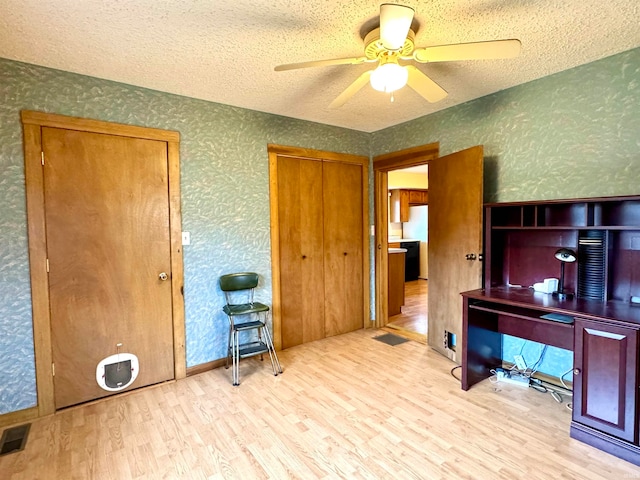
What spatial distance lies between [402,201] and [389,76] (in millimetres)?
5731

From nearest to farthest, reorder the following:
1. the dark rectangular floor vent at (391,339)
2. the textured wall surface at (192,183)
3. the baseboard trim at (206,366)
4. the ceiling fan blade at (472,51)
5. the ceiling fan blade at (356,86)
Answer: the ceiling fan blade at (472,51), the ceiling fan blade at (356,86), the textured wall surface at (192,183), the baseboard trim at (206,366), the dark rectangular floor vent at (391,339)

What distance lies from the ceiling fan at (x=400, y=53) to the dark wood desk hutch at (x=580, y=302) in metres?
1.22

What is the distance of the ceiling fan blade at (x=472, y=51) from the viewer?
1.60 meters

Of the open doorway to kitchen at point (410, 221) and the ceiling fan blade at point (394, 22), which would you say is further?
the open doorway to kitchen at point (410, 221)

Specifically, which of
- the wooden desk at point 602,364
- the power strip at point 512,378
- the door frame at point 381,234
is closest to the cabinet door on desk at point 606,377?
the wooden desk at point 602,364

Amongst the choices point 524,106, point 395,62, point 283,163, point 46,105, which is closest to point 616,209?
point 524,106

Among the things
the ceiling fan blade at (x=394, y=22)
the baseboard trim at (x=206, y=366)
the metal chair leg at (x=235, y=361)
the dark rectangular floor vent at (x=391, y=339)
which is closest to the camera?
the ceiling fan blade at (x=394, y=22)

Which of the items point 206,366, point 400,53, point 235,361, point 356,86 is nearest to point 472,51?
point 400,53

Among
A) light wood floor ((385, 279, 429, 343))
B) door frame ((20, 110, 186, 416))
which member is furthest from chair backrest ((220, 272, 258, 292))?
light wood floor ((385, 279, 429, 343))

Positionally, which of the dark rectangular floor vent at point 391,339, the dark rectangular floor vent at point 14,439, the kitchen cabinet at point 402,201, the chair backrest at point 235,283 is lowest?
the dark rectangular floor vent at point 14,439

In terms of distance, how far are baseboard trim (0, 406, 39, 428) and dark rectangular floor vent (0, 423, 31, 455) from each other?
57 mm

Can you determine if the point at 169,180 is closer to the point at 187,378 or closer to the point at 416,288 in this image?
the point at 187,378

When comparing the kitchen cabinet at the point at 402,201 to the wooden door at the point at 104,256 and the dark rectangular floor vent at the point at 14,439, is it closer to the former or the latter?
the wooden door at the point at 104,256

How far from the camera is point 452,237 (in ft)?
10.2
